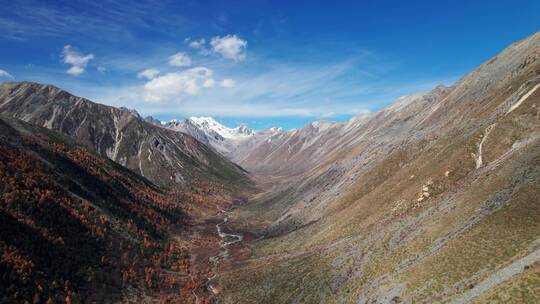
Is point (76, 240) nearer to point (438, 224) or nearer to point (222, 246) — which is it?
point (222, 246)

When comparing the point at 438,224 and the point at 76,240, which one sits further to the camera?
the point at 76,240

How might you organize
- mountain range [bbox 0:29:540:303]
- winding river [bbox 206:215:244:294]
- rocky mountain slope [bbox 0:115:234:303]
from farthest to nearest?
winding river [bbox 206:215:244:294]
rocky mountain slope [bbox 0:115:234:303]
mountain range [bbox 0:29:540:303]

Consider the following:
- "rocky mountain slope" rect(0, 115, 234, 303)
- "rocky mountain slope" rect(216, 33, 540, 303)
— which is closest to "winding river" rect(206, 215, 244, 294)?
"rocky mountain slope" rect(0, 115, 234, 303)

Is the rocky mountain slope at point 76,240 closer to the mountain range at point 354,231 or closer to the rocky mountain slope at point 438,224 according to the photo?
the mountain range at point 354,231

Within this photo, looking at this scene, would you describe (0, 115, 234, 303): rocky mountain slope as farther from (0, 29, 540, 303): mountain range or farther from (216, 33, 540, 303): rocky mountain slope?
(216, 33, 540, 303): rocky mountain slope

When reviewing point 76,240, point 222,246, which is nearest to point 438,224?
point 76,240

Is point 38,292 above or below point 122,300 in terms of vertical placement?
above

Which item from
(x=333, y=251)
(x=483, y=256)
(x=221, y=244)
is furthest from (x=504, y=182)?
(x=221, y=244)

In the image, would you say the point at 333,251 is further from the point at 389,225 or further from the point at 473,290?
the point at 473,290
